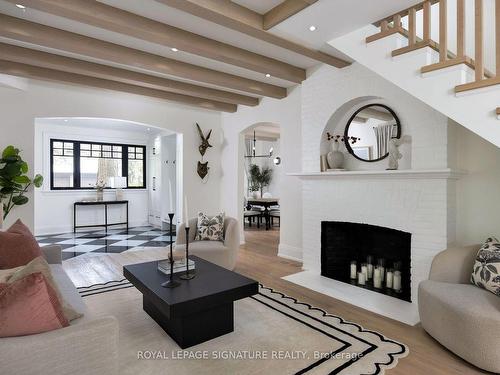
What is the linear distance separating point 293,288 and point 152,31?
10.2 feet

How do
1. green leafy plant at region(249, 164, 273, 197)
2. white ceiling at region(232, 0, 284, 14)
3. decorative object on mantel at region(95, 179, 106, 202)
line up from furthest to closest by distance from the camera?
1. green leafy plant at region(249, 164, 273, 197)
2. decorative object on mantel at region(95, 179, 106, 202)
3. white ceiling at region(232, 0, 284, 14)

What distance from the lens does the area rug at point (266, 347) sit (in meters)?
2.02

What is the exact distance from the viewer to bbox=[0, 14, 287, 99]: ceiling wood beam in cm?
297

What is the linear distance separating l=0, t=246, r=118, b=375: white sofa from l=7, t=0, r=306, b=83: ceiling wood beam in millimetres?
2457

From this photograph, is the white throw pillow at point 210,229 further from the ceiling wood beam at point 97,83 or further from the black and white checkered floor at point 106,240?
the ceiling wood beam at point 97,83

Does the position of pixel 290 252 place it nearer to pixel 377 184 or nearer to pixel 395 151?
pixel 377 184

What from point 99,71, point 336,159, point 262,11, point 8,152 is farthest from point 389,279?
point 8,152

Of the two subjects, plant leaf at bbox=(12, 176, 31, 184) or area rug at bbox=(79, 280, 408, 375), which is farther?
plant leaf at bbox=(12, 176, 31, 184)

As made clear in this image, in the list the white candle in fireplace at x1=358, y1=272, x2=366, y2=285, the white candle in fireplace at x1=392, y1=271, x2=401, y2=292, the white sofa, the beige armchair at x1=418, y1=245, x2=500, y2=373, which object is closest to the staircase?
the beige armchair at x1=418, y1=245, x2=500, y2=373

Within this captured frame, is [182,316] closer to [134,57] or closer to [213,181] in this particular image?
[134,57]

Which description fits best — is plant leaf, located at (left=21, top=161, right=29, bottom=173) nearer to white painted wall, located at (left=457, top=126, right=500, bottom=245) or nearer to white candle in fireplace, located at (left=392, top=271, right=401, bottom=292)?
white candle in fireplace, located at (left=392, top=271, right=401, bottom=292)

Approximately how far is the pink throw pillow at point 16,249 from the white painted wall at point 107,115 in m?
2.57

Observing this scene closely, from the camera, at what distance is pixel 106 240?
6.33m

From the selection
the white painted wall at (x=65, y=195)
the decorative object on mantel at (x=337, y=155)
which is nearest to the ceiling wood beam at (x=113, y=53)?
the decorative object on mantel at (x=337, y=155)
